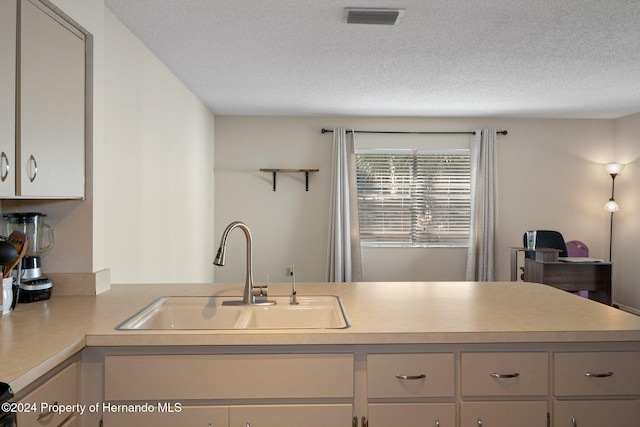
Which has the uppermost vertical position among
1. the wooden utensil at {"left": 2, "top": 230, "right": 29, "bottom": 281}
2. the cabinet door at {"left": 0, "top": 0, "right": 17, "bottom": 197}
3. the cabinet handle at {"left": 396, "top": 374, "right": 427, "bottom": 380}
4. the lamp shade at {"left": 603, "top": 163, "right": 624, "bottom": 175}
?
the lamp shade at {"left": 603, "top": 163, "right": 624, "bottom": 175}

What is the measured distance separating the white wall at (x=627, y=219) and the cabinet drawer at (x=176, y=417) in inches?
232

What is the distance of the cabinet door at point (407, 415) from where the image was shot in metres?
1.46

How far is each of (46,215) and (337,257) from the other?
399cm

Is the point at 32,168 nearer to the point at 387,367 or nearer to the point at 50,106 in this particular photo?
the point at 50,106

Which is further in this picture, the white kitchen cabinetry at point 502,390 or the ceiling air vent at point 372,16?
the ceiling air vent at point 372,16

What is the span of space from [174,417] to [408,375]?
29.5 inches

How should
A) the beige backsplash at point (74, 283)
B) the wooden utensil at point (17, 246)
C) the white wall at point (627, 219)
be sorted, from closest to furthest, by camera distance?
the wooden utensil at point (17, 246)
the beige backsplash at point (74, 283)
the white wall at point (627, 219)

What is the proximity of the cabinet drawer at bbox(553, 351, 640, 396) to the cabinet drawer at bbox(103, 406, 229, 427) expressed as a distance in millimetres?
1091

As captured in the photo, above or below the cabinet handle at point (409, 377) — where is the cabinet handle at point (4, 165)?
above

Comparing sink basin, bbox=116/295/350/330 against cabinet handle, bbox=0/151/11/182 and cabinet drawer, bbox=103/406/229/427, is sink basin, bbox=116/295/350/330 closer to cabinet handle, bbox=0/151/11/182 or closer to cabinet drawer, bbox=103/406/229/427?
cabinet drawer, bbox=103/406/229/427

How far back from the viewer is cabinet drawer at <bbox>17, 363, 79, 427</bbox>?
1157 millimetres

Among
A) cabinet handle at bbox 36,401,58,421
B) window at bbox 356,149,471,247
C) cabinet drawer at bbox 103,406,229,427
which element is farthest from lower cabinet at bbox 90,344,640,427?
window at bbox 356,149,471,247

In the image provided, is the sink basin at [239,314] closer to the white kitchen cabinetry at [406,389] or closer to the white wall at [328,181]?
the white kitchen cabinetry at [406,389]

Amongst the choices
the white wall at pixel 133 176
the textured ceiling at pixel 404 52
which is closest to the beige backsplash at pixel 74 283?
the white wall at pixel 133 176
